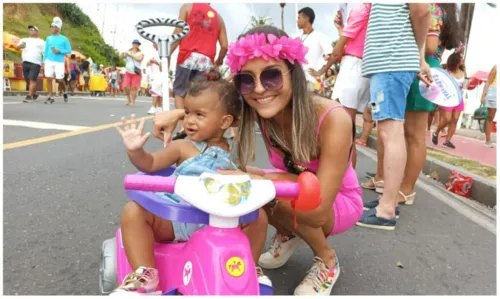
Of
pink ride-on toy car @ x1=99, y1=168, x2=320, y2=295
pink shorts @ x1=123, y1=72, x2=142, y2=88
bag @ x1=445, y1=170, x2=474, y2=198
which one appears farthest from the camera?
pink shorts @ x1=123, y1=72, x2=142, y2=88

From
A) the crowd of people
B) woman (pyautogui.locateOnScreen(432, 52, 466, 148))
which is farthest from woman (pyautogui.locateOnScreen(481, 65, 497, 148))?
the crowd of people

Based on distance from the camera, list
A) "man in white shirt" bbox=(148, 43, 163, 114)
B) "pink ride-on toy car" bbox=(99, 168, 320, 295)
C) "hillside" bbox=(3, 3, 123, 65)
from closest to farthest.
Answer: "pink ride-on toy car" bbox=(99, 168, 320, 295), "man in white shirt" bbox=(148, 43, 163, 114), "hillside" bbox=(3, 3, 123, 65)

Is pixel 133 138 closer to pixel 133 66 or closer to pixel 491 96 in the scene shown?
pixel 491 96

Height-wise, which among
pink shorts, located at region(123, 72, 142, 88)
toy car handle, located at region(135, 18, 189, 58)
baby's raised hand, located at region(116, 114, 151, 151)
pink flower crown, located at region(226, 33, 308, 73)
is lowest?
baby's raised hand, located at region(116, 114, 151, 151)

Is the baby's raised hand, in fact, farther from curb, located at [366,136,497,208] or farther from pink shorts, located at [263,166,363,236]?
curb, located at [366,136,497,208]

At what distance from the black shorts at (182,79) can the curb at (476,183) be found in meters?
2.68

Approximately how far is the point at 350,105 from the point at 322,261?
1.58 m

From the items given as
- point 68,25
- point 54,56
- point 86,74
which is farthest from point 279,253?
point 68,25

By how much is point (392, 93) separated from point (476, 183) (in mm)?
1709

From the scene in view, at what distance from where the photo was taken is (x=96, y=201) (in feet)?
8.79

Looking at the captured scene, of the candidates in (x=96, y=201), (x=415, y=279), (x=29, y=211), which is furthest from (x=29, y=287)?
(x=415, y=279)

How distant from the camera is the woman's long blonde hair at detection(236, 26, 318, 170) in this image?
1690 mm

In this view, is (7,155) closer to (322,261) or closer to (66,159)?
(66,159)

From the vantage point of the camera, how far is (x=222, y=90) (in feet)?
5.93
